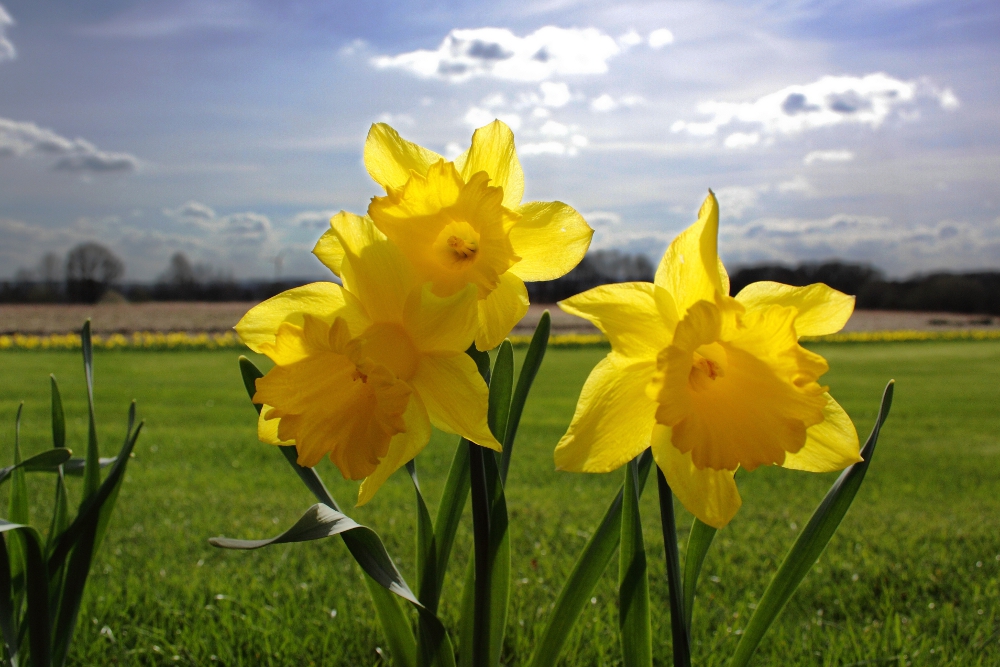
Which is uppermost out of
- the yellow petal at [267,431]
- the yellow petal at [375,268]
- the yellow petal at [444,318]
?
the yellow petal at [375,268]

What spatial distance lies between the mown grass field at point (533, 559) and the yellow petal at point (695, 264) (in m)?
1.26

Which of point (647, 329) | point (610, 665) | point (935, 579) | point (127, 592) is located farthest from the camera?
point (935, 579)

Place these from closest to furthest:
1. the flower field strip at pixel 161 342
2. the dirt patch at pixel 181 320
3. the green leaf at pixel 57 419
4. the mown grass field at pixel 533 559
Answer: the green leaf at pixel 57 419 < the mown grass field at pixel 533 559 < the flower field strip at pixel 161 342 < the dirt patch at pixel 181 320

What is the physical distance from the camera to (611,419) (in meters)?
0.82

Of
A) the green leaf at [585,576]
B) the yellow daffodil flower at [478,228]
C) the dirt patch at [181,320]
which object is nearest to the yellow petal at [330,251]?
the yellow daffodil flower at [478,228]

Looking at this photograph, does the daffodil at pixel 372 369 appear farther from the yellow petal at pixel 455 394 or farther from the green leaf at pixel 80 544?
the green leaf at pixel 80 544

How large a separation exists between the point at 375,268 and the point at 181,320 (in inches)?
735

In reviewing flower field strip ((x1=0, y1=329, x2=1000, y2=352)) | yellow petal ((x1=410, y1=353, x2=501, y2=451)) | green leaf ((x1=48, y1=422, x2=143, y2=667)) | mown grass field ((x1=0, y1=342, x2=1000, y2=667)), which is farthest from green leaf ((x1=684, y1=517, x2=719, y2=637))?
flower field strip ((x1=0, y1=329, x2=1000, y2=352))

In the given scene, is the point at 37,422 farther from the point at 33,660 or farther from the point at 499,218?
the point at 499,218

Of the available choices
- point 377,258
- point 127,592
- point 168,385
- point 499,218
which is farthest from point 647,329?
point 168,385

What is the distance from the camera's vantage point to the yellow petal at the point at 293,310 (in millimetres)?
861

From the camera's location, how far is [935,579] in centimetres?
241

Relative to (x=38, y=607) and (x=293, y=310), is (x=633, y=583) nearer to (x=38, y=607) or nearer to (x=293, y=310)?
(x=293, y=310)

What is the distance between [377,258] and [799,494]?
3529 millimetres
